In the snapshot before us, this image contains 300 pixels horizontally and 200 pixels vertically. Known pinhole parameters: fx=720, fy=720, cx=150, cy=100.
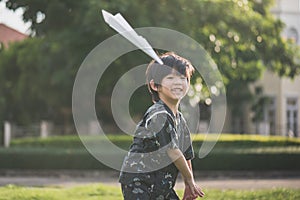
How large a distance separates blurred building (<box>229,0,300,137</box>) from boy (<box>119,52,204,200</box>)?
34.9m

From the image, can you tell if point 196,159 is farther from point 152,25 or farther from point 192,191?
point 192,191

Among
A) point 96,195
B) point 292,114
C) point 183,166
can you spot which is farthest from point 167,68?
point 292,114

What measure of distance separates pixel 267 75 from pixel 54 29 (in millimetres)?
22135

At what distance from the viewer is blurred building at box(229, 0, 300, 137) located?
39.8 metres

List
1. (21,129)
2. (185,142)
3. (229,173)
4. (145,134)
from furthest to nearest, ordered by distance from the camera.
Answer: (21,129), (229,173), (185,142), (145,134)

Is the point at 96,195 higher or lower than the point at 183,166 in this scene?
lower

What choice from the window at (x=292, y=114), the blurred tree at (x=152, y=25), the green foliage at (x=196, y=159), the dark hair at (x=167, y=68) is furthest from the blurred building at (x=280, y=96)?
the dark hair at (x=167, y=68)

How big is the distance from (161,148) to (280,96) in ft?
121

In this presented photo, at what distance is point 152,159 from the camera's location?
4574 mm

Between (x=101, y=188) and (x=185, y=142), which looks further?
(x=101, y=188)

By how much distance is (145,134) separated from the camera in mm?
4520

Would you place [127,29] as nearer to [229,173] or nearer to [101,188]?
[101,188]

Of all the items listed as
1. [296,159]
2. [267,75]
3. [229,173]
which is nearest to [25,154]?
[229,173]

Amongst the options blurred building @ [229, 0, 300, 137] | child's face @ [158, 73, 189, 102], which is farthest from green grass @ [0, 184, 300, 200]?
blurred building @ [229, 0, 300, 137]
